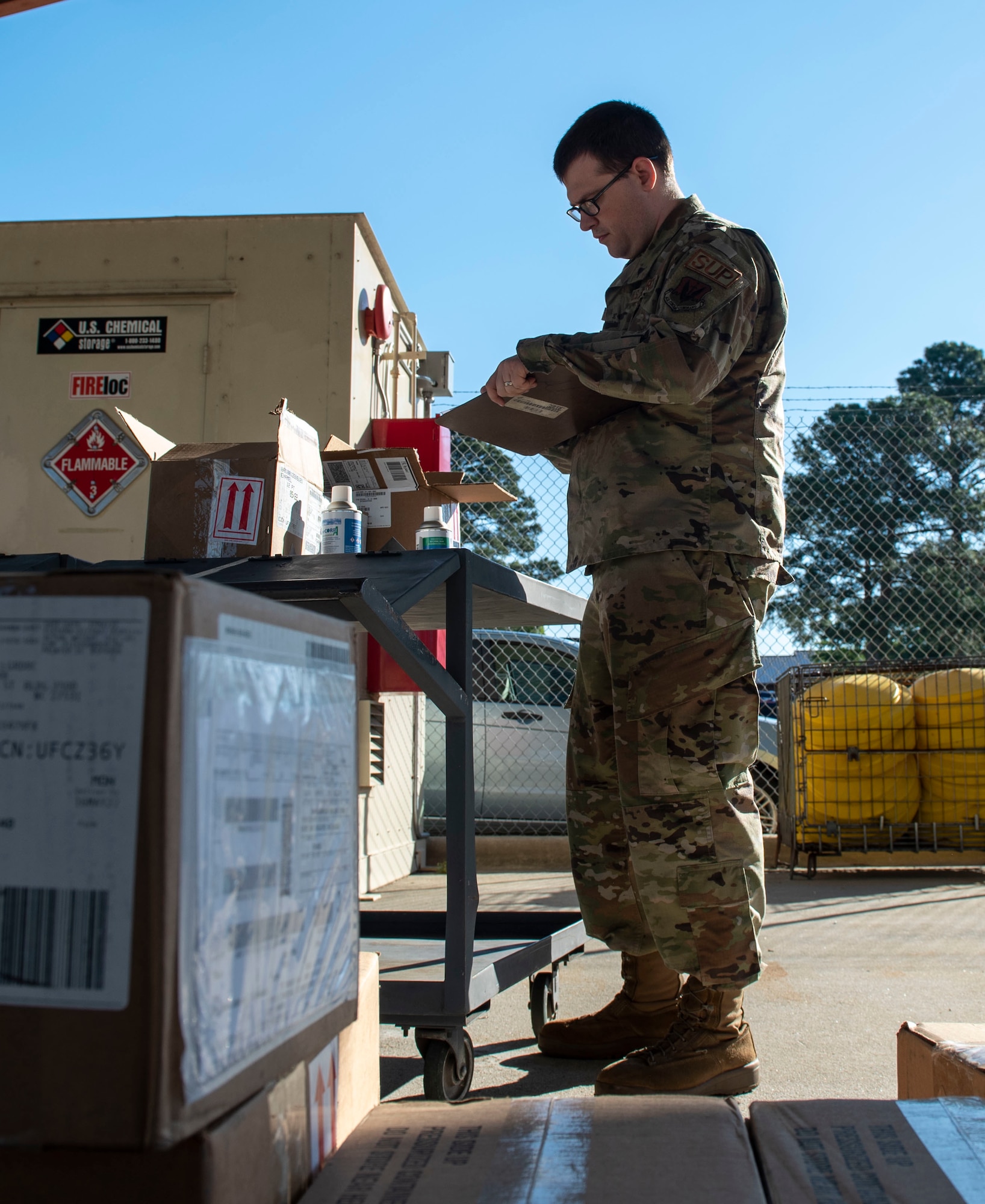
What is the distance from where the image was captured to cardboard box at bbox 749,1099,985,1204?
682mm

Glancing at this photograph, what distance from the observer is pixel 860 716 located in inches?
197

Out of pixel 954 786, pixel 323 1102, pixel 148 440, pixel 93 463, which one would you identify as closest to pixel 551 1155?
pixel 323 1102

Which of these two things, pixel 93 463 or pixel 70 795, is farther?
pixel 93 463

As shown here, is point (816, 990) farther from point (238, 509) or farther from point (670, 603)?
point (238, 509)

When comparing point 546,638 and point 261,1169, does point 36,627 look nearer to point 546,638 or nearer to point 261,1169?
point 261,1169

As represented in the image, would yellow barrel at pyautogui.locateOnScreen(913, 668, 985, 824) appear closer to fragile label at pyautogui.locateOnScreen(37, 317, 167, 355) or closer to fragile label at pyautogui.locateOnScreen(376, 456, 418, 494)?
fragile label at pyautogui.locateOnScreen(376, 456, 418, 494)

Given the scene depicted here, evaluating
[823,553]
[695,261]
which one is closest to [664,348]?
[695,261]

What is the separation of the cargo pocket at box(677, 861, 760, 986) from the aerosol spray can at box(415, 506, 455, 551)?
2.66 feet

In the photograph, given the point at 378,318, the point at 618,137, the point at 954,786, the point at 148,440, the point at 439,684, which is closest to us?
the point at 439,684

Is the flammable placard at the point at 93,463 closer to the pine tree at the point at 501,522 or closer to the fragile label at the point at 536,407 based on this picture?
the pine tree at the point at 501,522

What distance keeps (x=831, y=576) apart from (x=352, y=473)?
8.22 meters

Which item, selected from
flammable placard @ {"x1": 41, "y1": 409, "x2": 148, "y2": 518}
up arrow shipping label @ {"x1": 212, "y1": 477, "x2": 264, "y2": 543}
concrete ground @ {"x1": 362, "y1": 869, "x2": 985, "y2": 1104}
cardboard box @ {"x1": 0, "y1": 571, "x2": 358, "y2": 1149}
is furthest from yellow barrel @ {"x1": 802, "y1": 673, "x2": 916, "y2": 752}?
cardboard box @ {"x1": 0, "y1": 571, "x2": 358, "y2": 1149}

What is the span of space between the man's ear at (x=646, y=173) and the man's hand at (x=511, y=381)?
1.67 feet

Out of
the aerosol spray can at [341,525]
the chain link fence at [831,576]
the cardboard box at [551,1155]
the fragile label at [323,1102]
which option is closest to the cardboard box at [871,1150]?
the cardboard box at [551,1155]
